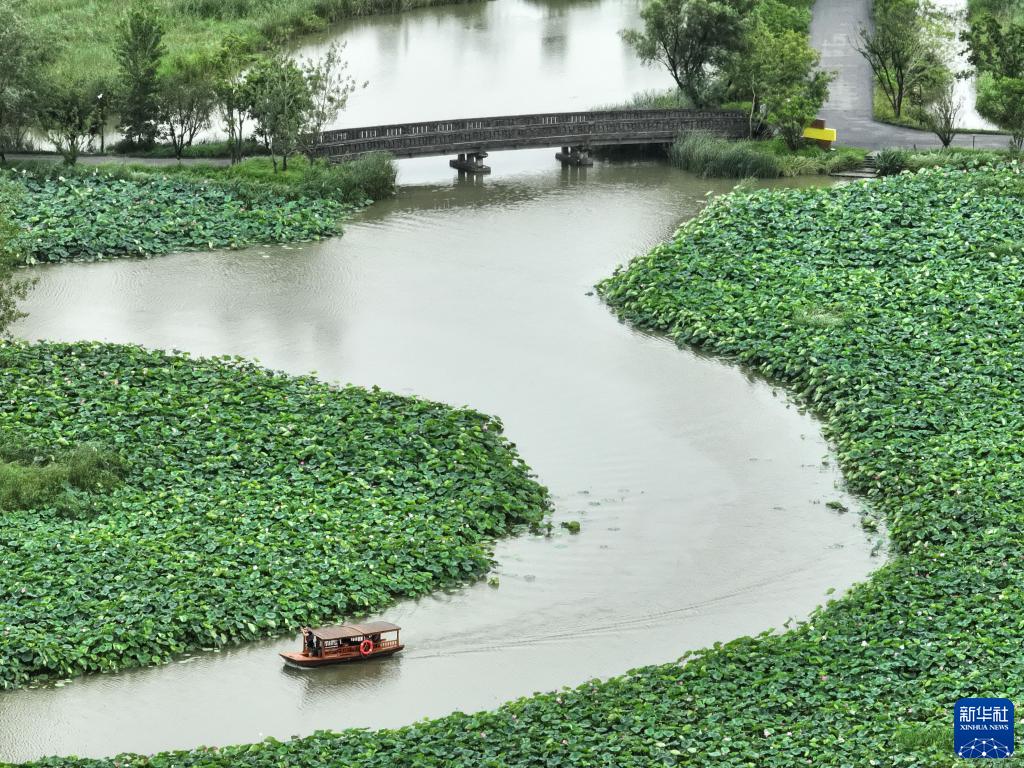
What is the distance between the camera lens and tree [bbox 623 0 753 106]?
57625 mm

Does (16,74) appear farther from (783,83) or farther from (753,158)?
(783,83)

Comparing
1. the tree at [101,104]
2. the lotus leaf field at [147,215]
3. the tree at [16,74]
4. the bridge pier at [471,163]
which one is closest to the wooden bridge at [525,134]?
the bridge pier at [471,163]

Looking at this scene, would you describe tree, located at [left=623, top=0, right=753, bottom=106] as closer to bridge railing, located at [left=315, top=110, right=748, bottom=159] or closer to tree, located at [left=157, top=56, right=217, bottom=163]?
bridge railing, located at [left=315, top=110, right=748, bottom=159]

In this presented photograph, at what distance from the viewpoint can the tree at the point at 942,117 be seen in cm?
5403

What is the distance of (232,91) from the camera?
5141 centimetres

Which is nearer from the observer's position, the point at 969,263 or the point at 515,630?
the point at 515,630

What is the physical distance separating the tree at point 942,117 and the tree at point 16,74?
29142mm

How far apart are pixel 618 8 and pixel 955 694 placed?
209 ft

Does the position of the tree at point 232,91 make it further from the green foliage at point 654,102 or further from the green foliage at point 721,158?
the green foliage at point 721,158

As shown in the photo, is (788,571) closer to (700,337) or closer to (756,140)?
(700,337)

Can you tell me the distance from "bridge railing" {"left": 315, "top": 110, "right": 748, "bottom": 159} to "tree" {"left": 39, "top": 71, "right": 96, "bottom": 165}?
7.72 meters

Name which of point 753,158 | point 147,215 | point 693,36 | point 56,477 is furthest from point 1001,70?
point 56,477

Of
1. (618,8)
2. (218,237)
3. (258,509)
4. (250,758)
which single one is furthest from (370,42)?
(250,758)

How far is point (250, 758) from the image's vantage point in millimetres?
21703
